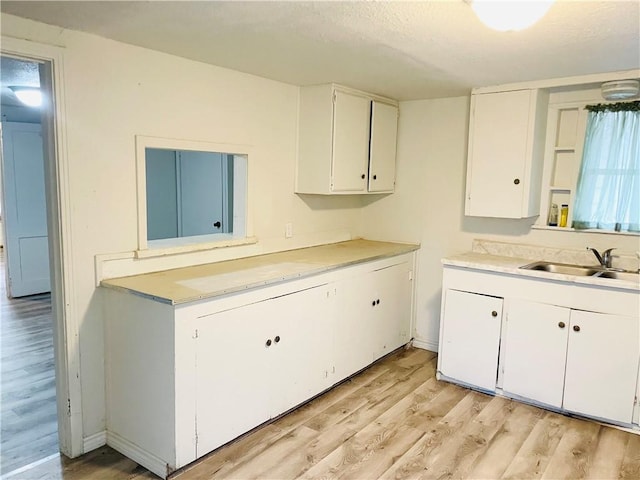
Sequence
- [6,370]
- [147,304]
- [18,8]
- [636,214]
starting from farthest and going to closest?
[6,370] < [636,214] < [147,304] < [18,8]

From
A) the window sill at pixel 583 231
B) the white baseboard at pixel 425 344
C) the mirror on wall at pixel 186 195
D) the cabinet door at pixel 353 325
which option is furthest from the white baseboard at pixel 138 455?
the window sill at pixel 583 231

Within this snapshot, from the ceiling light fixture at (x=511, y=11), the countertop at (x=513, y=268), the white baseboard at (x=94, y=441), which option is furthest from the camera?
the countertop at (x=513, y=268)

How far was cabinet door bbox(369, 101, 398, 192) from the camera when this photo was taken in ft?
12.7

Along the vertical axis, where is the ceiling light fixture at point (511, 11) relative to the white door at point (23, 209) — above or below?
above

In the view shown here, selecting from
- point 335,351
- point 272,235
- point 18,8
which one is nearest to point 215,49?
point 18,8

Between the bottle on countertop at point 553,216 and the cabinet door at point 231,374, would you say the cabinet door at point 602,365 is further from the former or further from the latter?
the cabinet door at point 231,374

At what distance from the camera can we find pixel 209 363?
2.34 m

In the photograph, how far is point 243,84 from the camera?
3.14 meters

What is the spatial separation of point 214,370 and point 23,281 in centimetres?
431

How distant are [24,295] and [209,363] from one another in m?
4.32

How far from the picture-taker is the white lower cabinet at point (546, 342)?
2770 mm

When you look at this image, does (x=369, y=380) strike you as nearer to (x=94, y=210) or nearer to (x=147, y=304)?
(x=147, y=304)

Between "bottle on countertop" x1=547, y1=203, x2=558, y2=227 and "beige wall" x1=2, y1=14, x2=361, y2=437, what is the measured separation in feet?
7.55

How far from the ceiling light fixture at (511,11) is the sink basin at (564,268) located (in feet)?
6.09
